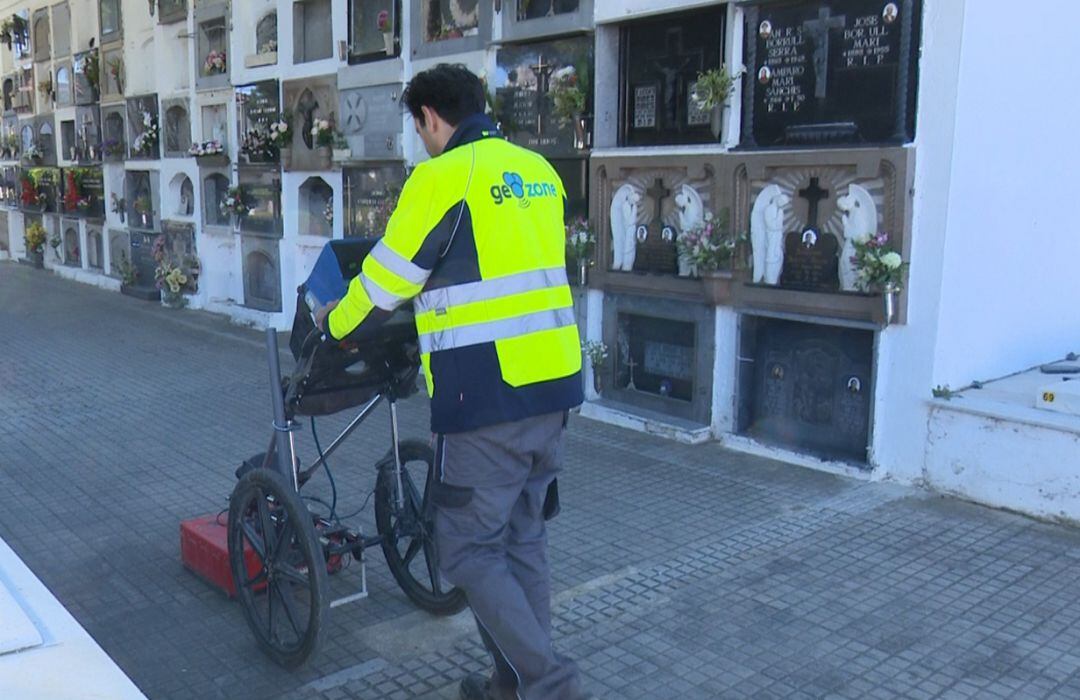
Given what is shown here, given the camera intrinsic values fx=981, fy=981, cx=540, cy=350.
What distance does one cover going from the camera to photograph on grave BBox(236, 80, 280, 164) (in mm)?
9961

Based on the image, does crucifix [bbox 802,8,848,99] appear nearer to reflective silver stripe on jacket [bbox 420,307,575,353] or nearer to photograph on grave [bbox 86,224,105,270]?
reflective silver stripe on jacket [bbox 420,307,575,353]

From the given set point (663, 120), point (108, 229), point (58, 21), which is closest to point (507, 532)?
point (663, 120)

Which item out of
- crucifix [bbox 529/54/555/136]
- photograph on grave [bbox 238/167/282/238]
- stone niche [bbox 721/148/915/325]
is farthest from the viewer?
photograph on grave [bbox 238/167/282/238]

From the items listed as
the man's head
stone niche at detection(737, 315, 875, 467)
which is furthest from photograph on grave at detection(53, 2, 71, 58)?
the man's head

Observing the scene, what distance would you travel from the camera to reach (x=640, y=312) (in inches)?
252

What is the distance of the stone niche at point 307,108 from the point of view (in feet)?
30.5

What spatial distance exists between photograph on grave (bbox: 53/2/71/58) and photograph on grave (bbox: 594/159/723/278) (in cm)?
1137

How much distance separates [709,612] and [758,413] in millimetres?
2432

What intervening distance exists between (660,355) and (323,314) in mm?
3679

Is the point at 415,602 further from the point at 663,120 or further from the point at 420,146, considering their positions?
the point at 420,146

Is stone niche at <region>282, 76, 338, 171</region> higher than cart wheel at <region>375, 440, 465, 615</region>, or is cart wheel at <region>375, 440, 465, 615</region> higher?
stone niche at <region>282, 76, 338, 171</region>

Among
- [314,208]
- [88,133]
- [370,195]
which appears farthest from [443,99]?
[88,133]

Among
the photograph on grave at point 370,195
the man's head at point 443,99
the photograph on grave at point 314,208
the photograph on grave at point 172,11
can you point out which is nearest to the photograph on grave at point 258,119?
the photograph on grave at point 314,208

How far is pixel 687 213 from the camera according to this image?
603cm
